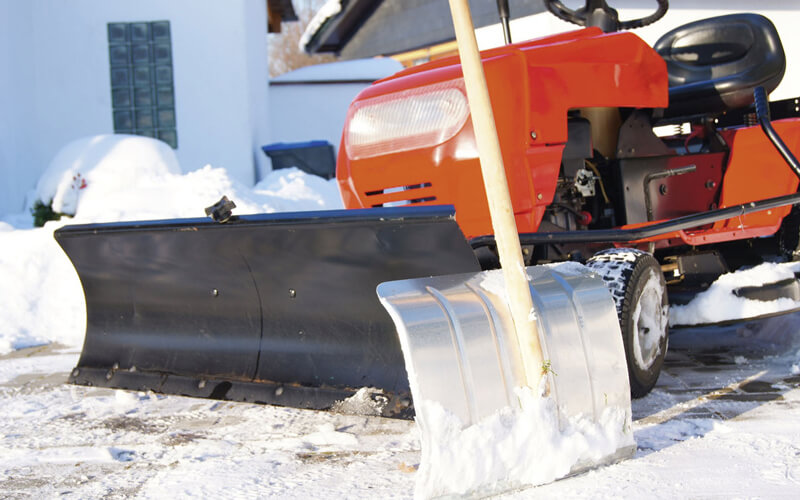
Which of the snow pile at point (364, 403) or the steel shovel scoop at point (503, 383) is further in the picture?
the snow pile at point (364, 403)

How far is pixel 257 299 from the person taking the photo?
3512 millimetres

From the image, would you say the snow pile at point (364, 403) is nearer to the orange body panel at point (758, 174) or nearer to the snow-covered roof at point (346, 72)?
the orange body panel at point (758, 174)

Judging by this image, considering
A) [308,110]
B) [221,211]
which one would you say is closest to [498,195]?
[221,211]

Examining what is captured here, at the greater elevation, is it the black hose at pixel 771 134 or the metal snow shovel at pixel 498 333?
the black hose at pixel 771 134

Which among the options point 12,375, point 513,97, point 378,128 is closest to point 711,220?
point 513,97

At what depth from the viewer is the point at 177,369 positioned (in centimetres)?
364

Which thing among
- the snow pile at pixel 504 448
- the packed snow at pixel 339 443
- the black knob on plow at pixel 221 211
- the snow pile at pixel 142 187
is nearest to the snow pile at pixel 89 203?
the snow pile at pixel 142 187

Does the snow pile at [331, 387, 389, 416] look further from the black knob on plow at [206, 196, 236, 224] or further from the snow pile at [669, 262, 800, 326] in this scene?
the snow pile at [669, 262, 800, 326]

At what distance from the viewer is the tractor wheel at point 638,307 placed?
322 centimetres

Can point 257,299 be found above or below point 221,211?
below

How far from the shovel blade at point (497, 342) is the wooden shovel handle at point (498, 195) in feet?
0.13

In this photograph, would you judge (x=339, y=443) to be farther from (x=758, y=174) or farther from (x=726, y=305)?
(x=758, y=174)

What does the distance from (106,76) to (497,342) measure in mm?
11999

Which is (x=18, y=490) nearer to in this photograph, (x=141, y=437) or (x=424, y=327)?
(x=141, y=437)
